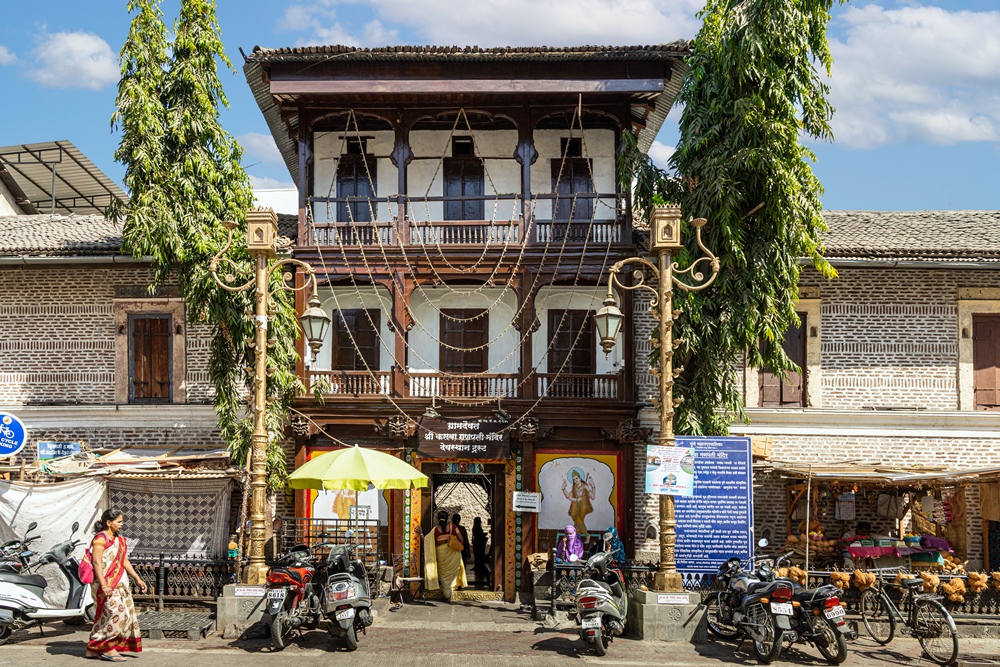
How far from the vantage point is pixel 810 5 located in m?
15.1

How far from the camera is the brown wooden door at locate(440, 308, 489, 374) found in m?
19.0

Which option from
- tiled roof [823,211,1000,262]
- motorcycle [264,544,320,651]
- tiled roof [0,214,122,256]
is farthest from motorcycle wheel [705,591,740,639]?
tiled roof [0,214,122,256]

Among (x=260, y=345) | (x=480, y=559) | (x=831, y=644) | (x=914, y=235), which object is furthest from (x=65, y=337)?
(x=914, y=235)

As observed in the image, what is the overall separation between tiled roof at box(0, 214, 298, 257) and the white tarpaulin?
16.0 ft

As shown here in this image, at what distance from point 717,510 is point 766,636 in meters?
2.95

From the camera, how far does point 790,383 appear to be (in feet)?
59.9

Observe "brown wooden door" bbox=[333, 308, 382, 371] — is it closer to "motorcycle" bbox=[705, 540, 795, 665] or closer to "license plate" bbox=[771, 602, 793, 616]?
"motorcycle" bbox=[705, 540, 795, 665]

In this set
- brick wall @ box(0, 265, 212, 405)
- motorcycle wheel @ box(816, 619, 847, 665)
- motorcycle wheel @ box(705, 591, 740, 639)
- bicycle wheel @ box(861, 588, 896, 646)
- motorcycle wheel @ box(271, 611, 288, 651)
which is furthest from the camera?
brick wall @ box(0, 265, 212, 405)

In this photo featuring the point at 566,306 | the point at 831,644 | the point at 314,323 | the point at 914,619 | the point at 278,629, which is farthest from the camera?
the point at 566,306

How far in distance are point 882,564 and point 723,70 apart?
8273mm

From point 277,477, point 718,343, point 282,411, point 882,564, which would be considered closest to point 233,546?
point 277,477

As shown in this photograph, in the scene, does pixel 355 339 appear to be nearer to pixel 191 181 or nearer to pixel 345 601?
pixel 191 181

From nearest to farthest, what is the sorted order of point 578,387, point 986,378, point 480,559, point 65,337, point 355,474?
point 355,474 < point 986,378 < point 578,387 < point 65,337 < point 480,559

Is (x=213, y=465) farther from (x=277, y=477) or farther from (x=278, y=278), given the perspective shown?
(x=278, y=278)
